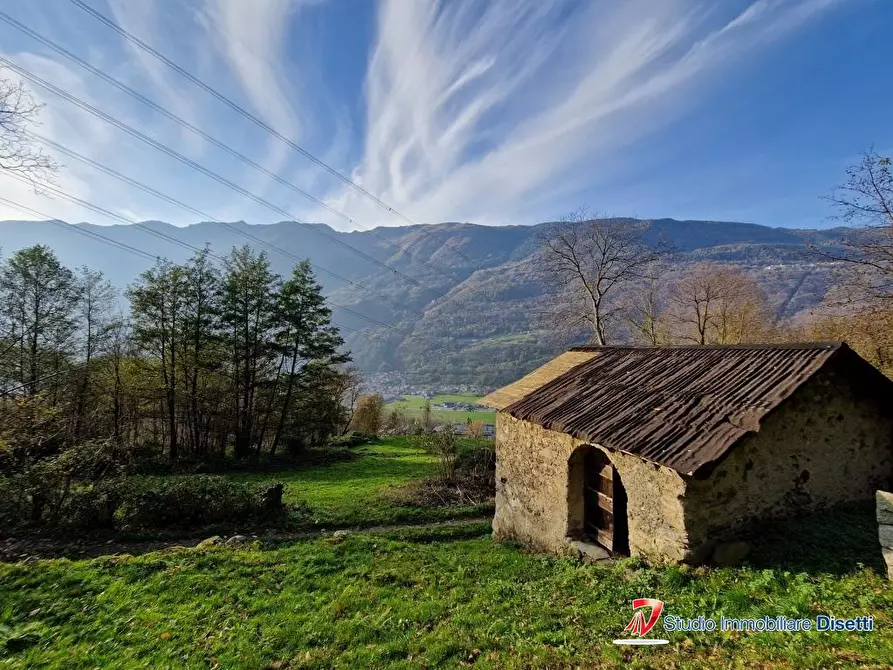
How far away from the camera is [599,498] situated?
7953mm

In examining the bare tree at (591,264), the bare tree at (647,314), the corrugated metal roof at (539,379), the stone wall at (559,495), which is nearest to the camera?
the stone wall at (559,495)

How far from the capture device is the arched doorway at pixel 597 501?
25.0 ft

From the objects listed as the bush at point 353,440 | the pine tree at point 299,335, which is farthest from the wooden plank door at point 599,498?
the bush at point 353,440

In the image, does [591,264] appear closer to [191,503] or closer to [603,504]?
[603,504]

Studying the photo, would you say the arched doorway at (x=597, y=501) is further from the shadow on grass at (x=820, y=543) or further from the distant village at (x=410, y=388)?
the distant village at (x=410, y=388)

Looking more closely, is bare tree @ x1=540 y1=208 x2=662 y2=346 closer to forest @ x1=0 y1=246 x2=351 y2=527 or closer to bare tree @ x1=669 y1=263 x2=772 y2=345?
bare tree @ x1=669 y1=263 x2=772 y2=345

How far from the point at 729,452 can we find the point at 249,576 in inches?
346

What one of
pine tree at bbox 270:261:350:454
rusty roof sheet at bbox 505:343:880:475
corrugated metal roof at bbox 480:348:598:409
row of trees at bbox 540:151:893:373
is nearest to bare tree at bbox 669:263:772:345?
row of trees at bbox 540:151:893:373

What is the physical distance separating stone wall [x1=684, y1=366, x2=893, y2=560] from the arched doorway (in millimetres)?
2214

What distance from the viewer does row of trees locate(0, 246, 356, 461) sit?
18.1 meters

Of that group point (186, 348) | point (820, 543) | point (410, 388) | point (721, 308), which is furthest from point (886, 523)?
point (410, 388)

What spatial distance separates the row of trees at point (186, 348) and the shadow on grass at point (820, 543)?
69.9 feet

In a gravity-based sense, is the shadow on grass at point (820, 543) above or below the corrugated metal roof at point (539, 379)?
below

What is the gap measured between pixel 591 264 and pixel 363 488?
20.9m
